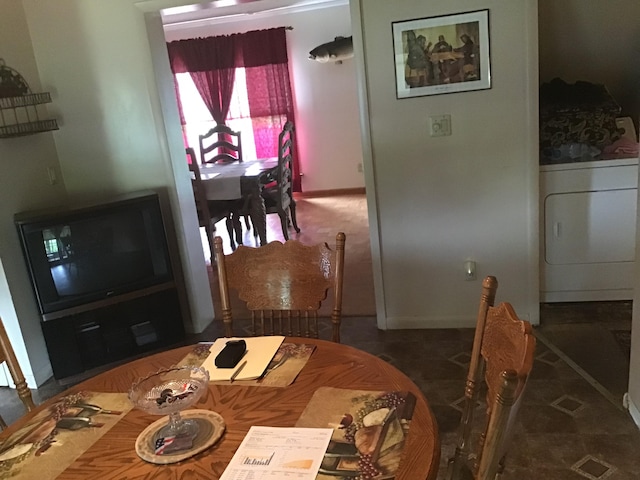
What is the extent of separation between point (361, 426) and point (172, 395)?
0.45 meters

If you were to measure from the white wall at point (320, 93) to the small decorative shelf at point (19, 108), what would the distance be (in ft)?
13.6

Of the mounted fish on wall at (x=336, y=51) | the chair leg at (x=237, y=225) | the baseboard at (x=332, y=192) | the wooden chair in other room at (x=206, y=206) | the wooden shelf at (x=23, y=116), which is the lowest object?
the baseboard at (x=332, y=192)

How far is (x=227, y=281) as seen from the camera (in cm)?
202

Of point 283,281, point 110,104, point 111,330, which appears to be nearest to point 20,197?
point 110,104

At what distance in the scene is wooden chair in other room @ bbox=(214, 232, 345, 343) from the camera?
1.96 metres

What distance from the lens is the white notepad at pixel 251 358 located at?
60.5 inches

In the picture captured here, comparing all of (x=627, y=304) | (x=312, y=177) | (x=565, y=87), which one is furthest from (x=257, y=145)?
(x=627, y=304)

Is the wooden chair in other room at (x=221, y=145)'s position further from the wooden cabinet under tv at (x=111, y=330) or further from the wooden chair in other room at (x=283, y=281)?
the wooden chair in other room at (x=283, y=281)

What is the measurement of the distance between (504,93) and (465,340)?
1352 millimetres

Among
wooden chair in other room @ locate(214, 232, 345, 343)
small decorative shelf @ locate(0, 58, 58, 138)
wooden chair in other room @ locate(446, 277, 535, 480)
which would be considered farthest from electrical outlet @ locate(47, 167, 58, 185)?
wooden chair in other room @ locate(446, 277, 535, 480)

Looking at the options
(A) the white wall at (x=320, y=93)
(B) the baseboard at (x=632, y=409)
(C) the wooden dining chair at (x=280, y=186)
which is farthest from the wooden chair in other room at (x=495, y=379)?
(A) the white wall at (x=320, y=93)

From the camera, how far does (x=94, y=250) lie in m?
3.14

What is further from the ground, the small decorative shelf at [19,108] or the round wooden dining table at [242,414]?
the small decorative shelf at [19,108]

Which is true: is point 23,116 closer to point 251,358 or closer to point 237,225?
point 237,225
